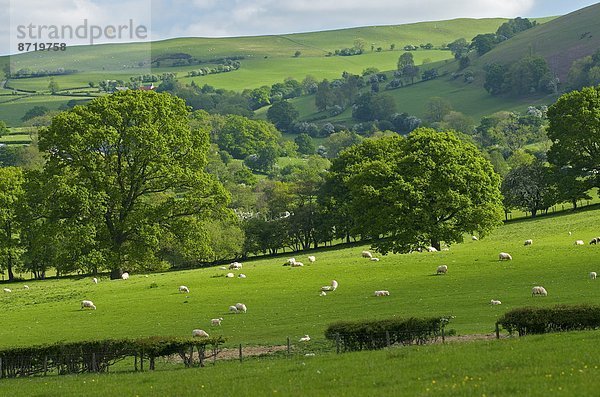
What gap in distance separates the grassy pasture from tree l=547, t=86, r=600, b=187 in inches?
1424

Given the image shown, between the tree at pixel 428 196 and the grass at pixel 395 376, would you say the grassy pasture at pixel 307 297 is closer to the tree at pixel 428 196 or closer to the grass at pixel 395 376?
the tree at pixel 428 196

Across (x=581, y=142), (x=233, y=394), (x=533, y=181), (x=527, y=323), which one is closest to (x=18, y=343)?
(x=233, y=394)

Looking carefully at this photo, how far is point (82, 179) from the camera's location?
70.7 meters

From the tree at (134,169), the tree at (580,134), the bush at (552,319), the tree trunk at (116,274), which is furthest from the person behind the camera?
the tree at (580,134)

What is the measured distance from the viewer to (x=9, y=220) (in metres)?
101

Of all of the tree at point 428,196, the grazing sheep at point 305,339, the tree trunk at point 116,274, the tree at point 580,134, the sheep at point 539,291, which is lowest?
the tree trunk at point 116,274

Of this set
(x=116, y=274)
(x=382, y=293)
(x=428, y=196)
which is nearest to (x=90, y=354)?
(x=382, y=293)

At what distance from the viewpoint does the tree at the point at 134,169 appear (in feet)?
228

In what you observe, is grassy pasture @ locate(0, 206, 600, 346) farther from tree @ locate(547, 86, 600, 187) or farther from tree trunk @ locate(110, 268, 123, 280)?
tree @ locate(547, 86, 600, 187)

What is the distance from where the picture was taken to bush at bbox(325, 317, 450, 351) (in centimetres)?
3503

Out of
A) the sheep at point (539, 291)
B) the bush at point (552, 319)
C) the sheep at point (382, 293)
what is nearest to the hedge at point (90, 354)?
the bush at point (552, 319)

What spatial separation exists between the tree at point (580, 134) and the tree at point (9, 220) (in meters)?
64.5

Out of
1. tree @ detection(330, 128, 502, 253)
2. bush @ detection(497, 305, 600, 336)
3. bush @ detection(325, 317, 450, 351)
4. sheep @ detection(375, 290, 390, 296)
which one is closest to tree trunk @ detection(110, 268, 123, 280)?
tree @ detection(330, 128, 502, 253)

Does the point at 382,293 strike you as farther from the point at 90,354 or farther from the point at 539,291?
the point at 90,354
